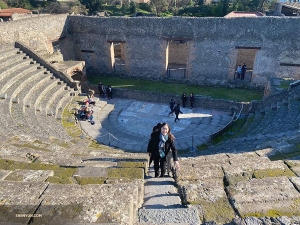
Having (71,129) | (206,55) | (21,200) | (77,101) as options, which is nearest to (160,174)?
(21,200)

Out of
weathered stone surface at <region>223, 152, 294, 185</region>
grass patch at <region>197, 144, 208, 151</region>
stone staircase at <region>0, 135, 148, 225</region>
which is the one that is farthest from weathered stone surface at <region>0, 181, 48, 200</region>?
grass patch at <region>197, 144, 208, 151</region>

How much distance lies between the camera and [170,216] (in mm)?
3334

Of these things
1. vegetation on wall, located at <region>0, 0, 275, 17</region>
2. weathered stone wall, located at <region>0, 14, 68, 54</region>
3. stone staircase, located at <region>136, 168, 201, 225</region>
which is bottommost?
stone staircase, located at <region>136, 168, 201, 225</region>

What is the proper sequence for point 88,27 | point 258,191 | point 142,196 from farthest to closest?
point 88,27 → point 142,196 → point 258,191

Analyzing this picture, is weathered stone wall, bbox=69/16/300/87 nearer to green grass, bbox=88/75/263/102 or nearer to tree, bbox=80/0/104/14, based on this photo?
green grass, bbox=88/75/263/102

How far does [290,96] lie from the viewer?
11.2 m

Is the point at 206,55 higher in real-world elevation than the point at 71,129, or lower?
higher

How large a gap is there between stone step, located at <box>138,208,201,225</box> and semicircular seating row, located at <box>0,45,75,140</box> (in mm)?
5986

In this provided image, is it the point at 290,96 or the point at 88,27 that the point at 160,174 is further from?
the point at 88,27

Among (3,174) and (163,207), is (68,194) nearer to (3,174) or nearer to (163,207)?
(163,207)

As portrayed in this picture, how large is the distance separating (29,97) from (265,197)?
36.1ft

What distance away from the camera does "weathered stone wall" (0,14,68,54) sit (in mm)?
14578

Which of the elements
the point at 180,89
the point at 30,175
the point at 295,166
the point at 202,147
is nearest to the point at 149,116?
the point at 180,89

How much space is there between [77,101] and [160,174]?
936 cm
